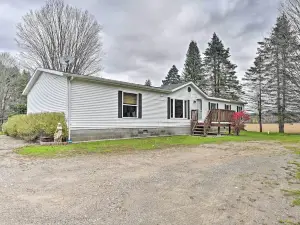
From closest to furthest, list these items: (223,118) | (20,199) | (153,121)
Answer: (20,199), (153,121), (223,118)

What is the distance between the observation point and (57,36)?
23.0 meters

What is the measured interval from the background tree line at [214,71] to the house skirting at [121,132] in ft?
56.6

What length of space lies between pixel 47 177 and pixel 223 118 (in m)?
14.3

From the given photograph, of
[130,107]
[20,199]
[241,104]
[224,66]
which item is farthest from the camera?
[224,66]

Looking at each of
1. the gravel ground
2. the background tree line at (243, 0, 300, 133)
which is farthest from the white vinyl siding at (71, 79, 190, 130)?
the background tree line at (243, 0, 300, 133)

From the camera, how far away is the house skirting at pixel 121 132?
1078 cm

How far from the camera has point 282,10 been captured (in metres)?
12.9

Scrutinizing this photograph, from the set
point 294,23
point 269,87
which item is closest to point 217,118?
point 294,23

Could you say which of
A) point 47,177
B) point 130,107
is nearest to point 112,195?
point 47,177

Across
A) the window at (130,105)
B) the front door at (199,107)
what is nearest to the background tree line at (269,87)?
the front door at (199,107)

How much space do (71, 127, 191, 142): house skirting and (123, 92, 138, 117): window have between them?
93cm

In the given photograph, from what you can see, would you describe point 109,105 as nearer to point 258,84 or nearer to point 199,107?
point 199,107

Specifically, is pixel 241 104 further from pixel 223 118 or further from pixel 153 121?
pixel 153 121

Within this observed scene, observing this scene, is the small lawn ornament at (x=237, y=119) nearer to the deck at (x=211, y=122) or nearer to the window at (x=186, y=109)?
the deck at (x=211, y=122)
